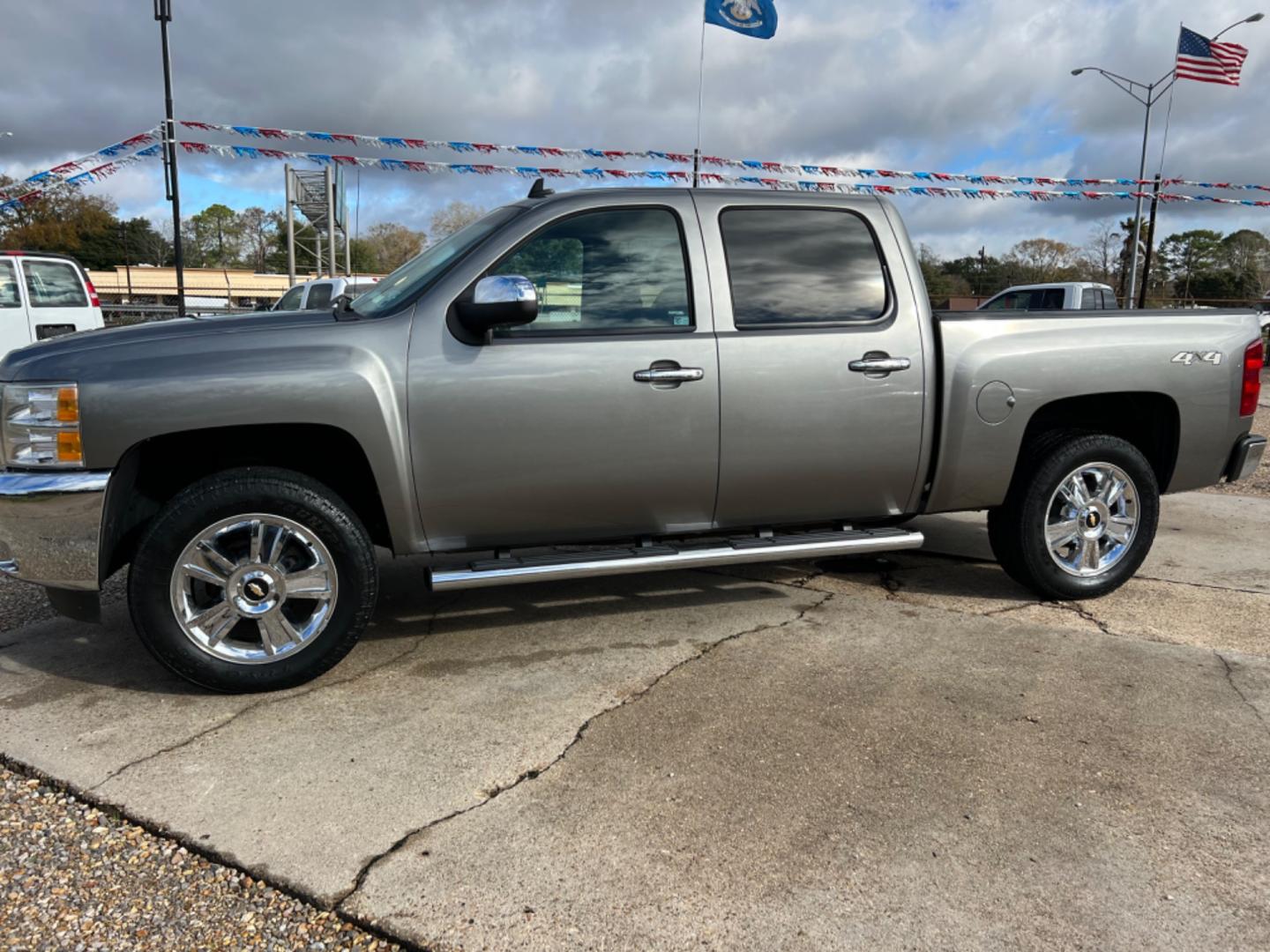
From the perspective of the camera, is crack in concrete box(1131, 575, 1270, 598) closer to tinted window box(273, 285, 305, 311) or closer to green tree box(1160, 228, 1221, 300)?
tinted window box(273, 285, 305, 311)

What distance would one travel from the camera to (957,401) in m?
A: 4.20

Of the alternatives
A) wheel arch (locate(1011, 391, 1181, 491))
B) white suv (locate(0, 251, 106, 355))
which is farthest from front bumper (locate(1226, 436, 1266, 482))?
white suv (locate(0, 251, 106, 355))

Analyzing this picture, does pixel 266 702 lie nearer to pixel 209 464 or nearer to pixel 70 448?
pixel 209 464

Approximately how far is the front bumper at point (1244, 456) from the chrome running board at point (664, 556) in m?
1.84

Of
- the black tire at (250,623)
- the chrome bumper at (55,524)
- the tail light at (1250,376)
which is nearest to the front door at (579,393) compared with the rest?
the black tire at (250,623)

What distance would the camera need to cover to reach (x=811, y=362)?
3.99 meters

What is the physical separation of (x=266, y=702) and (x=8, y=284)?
10.7 m

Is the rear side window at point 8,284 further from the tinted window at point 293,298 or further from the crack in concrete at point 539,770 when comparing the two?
the crack in concrete at point 539,770

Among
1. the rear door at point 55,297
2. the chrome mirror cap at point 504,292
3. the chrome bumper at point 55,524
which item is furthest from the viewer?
the rear door at point 55,297

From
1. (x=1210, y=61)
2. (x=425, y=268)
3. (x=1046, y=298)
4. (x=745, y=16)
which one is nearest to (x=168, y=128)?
(x=745, y=16)

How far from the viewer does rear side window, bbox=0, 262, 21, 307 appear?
11.5m

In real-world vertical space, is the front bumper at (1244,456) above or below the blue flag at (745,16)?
below

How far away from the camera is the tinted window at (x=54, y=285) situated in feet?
38.4

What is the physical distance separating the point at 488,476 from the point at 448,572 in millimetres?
410
